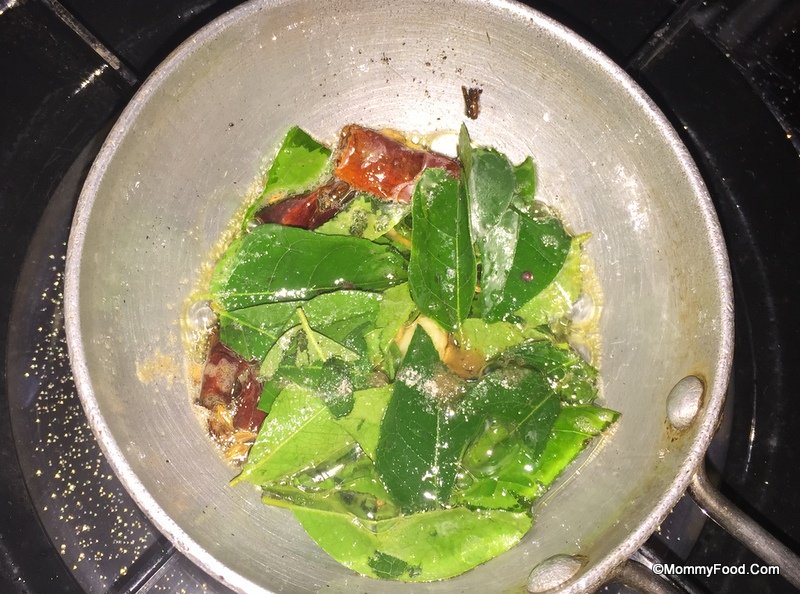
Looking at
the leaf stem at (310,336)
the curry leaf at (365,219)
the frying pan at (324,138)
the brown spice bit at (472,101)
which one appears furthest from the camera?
the brown spice bit at (472,101)

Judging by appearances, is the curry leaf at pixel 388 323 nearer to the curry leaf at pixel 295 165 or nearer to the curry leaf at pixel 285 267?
the curry leaf at pixel 285 267

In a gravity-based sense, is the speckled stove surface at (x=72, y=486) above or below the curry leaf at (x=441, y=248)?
below

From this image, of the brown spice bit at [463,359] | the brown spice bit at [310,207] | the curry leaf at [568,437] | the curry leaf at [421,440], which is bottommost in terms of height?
the curry leaf at [568,437]

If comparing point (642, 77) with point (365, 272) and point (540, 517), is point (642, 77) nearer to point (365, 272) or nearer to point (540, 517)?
point (365, 272)

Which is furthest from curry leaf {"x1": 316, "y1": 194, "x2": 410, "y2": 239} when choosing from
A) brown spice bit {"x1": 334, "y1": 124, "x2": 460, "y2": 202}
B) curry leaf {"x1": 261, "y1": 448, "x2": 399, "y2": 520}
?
curry leaf {"x1": 261, "y1": 448, "x2": 399, "y2": 520}

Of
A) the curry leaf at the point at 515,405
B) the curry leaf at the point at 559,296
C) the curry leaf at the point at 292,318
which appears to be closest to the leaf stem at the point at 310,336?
the curry leaf at the point at 292,318

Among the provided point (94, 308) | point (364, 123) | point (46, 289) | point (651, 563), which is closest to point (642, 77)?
point (364, 123)
